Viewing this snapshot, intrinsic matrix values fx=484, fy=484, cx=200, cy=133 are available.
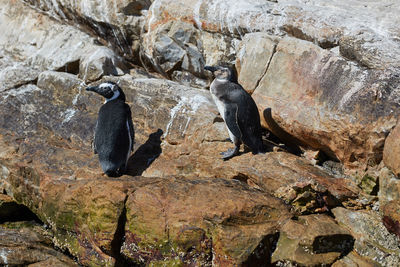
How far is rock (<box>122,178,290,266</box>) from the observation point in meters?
4.36

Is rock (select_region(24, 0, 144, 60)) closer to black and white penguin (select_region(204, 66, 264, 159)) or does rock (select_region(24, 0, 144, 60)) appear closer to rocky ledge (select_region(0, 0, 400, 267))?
rocky ledge (select_region(0, 0, 400, 267))

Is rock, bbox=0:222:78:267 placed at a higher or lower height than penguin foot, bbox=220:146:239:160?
lower

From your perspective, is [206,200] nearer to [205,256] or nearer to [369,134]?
[205,256]

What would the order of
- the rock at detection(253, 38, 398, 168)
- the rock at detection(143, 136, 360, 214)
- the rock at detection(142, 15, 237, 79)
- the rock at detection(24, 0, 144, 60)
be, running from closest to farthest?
the rock at detection(143, 136, 360, 214) < the rock at detection(253, 38, 398, 168) < the rock at detection(142, 15, 237, 79) < the rock at detection(24, 0, 144, 60)

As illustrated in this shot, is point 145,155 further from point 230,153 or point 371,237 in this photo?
point 371,237

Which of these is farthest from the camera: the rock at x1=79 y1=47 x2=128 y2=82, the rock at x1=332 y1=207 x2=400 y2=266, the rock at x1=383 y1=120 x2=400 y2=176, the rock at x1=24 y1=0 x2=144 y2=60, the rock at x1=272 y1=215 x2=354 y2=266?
the rock at x1=24 y1=0 x2=144 y2=60

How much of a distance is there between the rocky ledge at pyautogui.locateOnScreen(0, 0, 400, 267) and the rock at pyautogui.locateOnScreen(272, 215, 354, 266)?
0.01 metres

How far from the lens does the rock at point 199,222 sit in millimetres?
4363

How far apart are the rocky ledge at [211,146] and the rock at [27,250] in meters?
0.02

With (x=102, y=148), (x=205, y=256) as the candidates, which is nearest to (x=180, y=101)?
(x=102, y=148)

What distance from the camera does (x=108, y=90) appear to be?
6.50 m

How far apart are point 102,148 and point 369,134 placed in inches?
120

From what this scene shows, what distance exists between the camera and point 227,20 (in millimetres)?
7633

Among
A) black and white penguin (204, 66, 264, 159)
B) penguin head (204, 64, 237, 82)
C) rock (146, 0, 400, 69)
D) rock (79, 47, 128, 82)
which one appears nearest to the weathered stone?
penguin head (204, 64, 237, 82)
